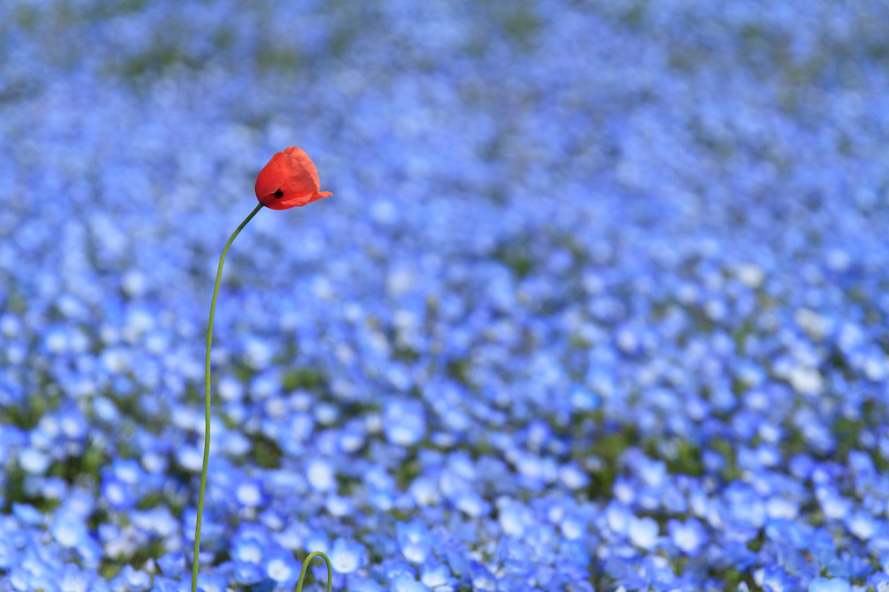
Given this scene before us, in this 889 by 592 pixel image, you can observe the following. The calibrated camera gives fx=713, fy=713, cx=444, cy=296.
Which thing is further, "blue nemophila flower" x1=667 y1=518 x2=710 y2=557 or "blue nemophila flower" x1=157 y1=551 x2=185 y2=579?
"blue nemophila flower" x1=667 y1=518 x2=710 y2=557

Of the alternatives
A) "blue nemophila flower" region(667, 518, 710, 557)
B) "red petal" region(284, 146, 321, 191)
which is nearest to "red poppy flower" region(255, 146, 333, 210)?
"red petal" region(284, 146, 321, 191)

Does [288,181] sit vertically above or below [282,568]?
above

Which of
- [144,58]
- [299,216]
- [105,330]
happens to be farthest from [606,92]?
[105,330]

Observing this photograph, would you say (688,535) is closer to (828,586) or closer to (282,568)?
(828,586)

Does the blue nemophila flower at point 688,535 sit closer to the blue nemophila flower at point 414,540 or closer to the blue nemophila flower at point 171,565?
the blue nemophila flower at point 414,540

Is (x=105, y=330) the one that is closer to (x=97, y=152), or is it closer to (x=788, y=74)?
(x=97, y=152)

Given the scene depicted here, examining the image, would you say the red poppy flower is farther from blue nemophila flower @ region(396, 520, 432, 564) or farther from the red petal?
blue nemophila flower @ region(396, 520, 432, 564)

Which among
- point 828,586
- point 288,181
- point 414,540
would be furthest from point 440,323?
point 288,181
